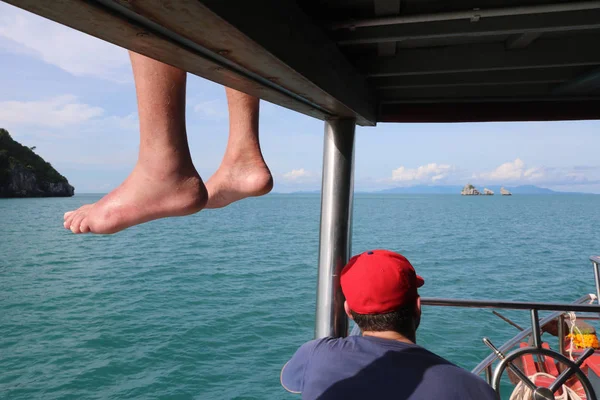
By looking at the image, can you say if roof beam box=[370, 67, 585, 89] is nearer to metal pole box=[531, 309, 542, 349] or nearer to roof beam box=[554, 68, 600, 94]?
roof beam box=[554, 68, 600, 94]

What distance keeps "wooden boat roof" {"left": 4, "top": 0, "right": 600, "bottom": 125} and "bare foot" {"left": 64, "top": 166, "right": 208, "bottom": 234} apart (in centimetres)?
41

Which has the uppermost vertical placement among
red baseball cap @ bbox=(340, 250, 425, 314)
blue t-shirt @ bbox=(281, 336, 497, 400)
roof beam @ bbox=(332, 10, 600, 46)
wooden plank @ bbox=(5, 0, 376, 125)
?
roof beam @ bbox=(332, 10, 600, 46)

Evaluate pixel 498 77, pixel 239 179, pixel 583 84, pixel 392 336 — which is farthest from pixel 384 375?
pixel 583 84

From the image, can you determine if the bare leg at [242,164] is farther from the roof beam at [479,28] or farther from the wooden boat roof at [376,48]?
the roof beam at [479,28]

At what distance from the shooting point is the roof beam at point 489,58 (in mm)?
2096

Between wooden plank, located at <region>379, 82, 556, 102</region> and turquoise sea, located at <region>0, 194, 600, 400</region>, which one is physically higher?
wooden plank, located at <region>379, 82, 556, 102</region>

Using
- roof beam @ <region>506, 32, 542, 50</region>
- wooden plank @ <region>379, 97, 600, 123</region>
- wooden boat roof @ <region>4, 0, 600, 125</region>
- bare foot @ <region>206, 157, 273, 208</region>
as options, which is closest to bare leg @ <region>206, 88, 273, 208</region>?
bare foot @ <region>206, 157, 273, 208</region>

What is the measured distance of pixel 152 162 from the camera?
1.52 m

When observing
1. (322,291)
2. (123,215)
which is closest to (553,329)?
(322,291)

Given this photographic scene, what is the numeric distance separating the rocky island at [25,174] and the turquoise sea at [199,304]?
26.4 m

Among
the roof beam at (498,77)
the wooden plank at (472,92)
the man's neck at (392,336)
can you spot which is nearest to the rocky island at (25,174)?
the wooden plank at (472,92)

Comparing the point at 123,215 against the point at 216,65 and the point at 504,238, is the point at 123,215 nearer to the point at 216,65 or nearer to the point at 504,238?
the point at 216,65

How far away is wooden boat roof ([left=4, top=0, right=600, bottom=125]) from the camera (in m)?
0.84

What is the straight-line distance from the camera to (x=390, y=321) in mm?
1436
